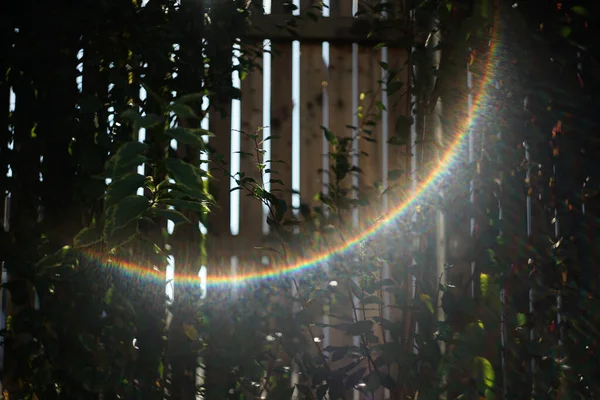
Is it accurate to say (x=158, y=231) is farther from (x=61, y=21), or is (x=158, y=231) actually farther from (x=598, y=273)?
(x=598, y=273)

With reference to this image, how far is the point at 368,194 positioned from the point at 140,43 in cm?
69

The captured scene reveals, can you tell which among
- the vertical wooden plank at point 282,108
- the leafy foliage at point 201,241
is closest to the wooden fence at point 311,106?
the vertical wooden plank at point 282,108

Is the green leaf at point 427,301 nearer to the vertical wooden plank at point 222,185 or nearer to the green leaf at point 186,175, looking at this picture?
the green leaf at point 186,175

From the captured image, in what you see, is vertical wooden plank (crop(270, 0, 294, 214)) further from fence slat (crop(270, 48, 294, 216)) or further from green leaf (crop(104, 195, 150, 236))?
green leaf (crop(104, 195, 150, 236))

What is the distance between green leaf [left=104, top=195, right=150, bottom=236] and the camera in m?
1.04

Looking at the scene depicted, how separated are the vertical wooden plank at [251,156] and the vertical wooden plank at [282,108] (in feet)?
0.19

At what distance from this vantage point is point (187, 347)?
154cm

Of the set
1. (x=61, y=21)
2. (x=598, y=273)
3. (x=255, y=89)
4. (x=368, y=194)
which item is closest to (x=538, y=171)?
(x=598, y=273)

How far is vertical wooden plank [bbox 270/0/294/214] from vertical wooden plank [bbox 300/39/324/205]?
0.05 meters

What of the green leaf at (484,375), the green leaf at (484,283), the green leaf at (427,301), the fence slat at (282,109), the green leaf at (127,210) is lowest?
the green leaf at (484,375)

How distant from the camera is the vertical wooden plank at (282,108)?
2705mm

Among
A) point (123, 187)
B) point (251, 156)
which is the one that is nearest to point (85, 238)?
point (123, 187)

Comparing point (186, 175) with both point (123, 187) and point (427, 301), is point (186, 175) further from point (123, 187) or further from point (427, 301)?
point (427, 301)

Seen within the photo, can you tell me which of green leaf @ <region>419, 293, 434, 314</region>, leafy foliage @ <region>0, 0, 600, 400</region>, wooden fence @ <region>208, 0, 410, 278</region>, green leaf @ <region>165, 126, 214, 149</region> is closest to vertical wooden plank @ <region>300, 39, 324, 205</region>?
wooden fence @ <region>208, 0, 410, 278</region>
